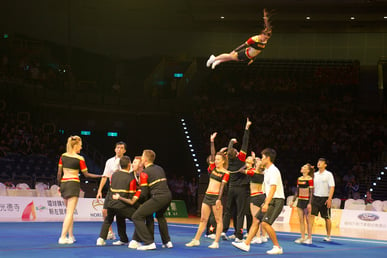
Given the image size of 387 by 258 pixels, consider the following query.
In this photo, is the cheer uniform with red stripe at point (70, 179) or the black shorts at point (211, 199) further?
the black shorts at point (211, 199)

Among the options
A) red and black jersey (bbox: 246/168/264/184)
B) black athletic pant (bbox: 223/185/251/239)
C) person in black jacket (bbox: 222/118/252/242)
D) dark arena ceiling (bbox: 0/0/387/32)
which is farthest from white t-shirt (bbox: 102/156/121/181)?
dark arena ceiling (bbox: 0/0/387/32)

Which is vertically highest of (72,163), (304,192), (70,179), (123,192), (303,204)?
(72,163)

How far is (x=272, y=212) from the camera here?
36.7 ft

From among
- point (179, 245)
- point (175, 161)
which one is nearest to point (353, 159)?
point (175, 161)

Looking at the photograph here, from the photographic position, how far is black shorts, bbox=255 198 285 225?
11.0 meters

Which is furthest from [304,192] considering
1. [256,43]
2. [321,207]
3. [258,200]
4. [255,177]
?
[256,43]

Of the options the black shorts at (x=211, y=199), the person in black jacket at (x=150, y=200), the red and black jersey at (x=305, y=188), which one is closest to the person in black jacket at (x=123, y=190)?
the person in black jacket at (x=150, y=200)

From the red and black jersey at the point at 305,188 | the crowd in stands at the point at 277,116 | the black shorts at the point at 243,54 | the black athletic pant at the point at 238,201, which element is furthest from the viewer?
the crowd in stands at the point at 277,116

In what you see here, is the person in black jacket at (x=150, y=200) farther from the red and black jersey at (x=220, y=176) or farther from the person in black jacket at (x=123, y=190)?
the red and black jersey at (x=220, y=176)

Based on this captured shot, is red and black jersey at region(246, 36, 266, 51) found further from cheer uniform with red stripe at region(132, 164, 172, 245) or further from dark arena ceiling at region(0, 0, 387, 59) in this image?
dark arena ceiling at region(0, 0, 387, 59)

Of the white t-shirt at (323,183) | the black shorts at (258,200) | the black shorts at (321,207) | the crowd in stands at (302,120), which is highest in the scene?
the crowd in stands at (302,120)

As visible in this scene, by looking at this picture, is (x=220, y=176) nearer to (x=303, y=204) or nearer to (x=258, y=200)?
(x=258, y=200)

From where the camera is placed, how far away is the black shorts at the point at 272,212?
11.0 meters

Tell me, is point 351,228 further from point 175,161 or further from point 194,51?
point 194,51
